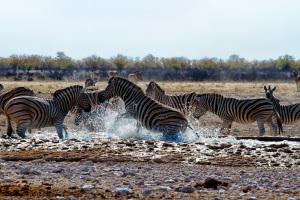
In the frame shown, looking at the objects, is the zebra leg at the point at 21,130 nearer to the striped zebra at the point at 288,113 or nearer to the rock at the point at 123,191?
the rock at the point at 123,191

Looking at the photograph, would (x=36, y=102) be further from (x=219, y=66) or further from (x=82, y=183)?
(x=219, y=66)

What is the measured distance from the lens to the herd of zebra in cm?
1631

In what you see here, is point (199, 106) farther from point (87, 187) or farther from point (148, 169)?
point (87, 187)

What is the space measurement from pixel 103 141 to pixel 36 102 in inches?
113

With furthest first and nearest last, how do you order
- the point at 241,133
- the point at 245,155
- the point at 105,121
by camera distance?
the point at 241,133 → the point at 105,121 → the point at 245,155

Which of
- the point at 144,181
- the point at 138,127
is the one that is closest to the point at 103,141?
the point at 138,127

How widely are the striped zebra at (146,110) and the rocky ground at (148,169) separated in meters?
1.26

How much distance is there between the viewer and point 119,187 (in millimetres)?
9586

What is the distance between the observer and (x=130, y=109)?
1684 cm

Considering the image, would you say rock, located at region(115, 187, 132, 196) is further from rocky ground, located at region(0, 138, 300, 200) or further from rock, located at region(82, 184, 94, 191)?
rock, located at region(82, 184, 94, 191)

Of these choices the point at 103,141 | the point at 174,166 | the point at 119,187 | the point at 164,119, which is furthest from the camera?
the point at 164,119

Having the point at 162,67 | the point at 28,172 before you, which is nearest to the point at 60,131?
the point at 28,172

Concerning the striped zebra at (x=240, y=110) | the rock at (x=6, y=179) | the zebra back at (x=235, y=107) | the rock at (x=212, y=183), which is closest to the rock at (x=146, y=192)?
the rock at (x=212, y=183)

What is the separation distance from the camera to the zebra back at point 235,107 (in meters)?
20.6
